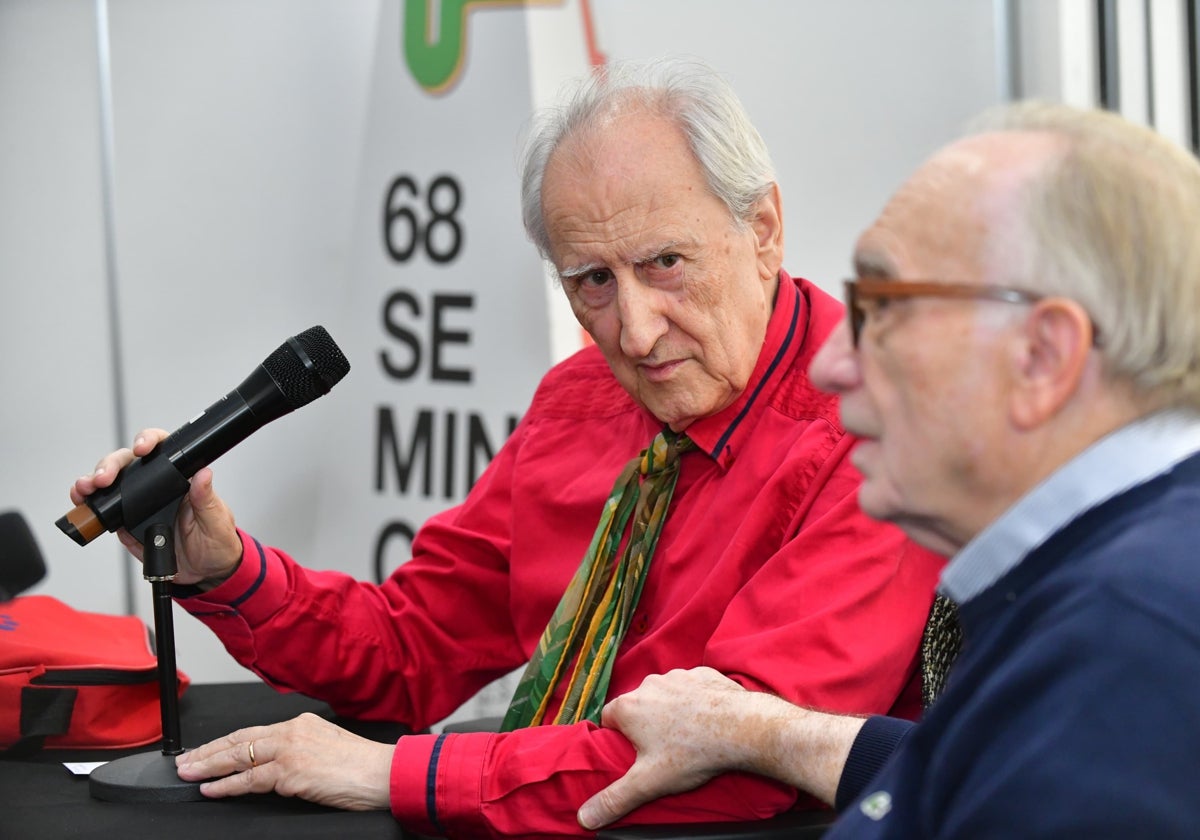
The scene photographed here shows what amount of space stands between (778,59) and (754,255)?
6.76 ft

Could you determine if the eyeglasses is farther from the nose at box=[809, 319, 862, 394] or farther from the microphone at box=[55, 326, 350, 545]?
the microphone at box=[55, 326, 350, 545]

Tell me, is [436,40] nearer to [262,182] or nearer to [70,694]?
[262,182]

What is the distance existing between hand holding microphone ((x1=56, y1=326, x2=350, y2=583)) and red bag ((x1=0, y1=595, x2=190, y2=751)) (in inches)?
8.9

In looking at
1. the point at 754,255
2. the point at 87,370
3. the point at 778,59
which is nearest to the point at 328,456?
the point at 87,370

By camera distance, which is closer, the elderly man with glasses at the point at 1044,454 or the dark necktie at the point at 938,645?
the elderly man with glasses at the point at 1044,454

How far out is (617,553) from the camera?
71.6 inches

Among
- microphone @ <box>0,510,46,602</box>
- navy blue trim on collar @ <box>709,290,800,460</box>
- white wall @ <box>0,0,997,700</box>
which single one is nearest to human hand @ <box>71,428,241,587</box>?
microphone @ <box>0,510,46,602</box>

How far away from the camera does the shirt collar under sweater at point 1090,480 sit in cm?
89

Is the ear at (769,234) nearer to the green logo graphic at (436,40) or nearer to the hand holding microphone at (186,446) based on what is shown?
the hand holding microphone at (186,446)

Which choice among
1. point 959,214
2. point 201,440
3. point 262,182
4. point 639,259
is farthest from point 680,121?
point 262,182

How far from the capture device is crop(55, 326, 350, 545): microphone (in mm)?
1579

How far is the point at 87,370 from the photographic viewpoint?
11.5 ft

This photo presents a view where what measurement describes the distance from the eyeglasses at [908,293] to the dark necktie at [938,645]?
551 mm

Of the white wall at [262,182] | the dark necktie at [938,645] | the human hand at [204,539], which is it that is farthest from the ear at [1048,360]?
the white wall at [262,182]
